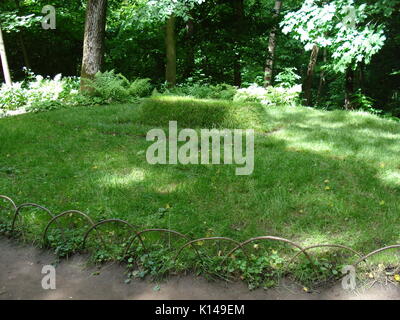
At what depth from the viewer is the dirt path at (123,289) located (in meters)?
2.78

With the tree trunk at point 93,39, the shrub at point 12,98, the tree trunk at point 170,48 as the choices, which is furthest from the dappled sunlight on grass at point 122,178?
the tree trunk at point 170,48

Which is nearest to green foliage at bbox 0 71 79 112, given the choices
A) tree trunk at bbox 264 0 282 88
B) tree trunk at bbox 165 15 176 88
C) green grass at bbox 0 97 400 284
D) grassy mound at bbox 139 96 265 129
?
green grass at bbox 0 97 400 284

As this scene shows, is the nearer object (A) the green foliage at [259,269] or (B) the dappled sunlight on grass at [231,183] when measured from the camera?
(A) the green foliage at [259,269]

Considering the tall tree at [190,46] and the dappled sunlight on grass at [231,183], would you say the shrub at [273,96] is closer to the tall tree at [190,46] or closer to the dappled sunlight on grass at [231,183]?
the dappled sunlight on grass at [231,183]

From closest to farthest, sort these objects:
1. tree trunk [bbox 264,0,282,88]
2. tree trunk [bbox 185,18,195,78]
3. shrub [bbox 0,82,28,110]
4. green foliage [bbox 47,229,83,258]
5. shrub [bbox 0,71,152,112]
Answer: green foliage [bbox 47,229,83,258] < shrub [bbox 0,71,152,112] < shrub [bbox 0,82,28,110] < tree trunk [bbox 185,18,195,78] < tree trunk [bbox 264,0,282,88]

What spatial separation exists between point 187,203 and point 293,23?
20.1ft

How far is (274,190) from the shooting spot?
4.36 meters

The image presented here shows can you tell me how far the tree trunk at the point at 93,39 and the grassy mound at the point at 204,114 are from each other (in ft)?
11.3

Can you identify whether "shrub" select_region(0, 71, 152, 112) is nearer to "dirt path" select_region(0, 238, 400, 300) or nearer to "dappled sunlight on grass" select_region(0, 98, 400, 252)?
"dappled sunlight on grass" select_region(0, 98, 400, 252)

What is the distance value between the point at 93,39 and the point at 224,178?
23.6 feet

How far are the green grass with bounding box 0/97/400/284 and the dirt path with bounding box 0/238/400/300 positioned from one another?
608 millimetres

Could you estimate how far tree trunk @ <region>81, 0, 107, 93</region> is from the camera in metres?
9.89
